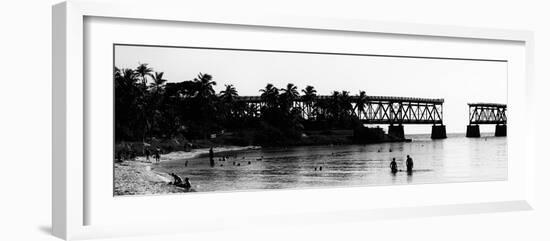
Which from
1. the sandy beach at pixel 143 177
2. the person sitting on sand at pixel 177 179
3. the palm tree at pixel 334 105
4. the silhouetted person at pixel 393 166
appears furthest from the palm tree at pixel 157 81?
the silhouetted person at pixel 393 166

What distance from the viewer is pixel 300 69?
11508 millimetres

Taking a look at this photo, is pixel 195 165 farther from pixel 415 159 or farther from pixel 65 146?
pixel 415 159

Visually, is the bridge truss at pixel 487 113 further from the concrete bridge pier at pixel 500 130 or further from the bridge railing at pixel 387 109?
the bridge railing at pixel 387 109

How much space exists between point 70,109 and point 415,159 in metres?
5.38

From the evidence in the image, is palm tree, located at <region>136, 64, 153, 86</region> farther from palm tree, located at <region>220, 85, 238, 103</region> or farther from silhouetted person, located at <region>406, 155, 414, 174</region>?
silhouetted person, located at <region>406, 155, 414, 174</region>

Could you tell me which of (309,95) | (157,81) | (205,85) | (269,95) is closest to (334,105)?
(309,95)

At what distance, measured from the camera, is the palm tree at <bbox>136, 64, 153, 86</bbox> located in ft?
34.5

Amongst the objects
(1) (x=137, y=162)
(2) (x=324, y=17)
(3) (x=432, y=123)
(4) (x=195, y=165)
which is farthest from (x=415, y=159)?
(1) (x=137, y=162)

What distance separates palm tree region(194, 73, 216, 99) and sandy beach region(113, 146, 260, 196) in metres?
0.77

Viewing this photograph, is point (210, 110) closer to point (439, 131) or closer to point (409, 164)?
point (409, 164)

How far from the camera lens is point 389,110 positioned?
1238 centimetres

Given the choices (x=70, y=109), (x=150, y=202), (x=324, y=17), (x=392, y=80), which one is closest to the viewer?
(x=70, y=109)

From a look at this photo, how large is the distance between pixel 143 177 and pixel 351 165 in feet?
10.3

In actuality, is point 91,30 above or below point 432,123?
above
